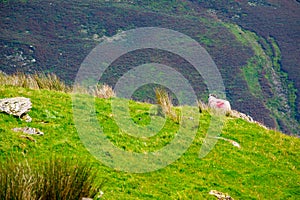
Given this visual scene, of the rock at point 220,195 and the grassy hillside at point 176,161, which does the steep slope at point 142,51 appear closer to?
the grassy hillside at point 176,161

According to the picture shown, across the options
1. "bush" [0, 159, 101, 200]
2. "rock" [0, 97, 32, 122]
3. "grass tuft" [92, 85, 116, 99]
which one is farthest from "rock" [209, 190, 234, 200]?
"grass tuft" [92, 85, 116, 99]

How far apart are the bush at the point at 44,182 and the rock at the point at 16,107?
5.41 metres

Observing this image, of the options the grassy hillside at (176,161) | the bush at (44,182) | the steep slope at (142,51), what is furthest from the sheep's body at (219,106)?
the steep slope at (142,51)

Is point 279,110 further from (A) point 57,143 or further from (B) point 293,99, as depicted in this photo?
(A) point 57,143

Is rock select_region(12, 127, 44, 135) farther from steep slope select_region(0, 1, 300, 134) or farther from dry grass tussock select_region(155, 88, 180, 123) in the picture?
steep slope select_region(0, 1, 300, 134)

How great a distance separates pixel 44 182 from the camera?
22.9 feet

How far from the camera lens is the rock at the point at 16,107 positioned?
1233 cm

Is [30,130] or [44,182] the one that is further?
[30,130]

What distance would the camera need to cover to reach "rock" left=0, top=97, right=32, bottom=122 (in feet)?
40.4

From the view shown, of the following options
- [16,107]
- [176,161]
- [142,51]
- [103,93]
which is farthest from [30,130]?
[142,51]

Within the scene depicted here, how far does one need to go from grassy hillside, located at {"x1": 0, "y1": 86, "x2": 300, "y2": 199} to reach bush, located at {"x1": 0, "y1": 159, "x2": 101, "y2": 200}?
1.58m

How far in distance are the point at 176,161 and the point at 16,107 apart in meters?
5.09

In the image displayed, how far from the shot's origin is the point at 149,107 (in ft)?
54.1

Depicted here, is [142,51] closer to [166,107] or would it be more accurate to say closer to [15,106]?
[166,107]
